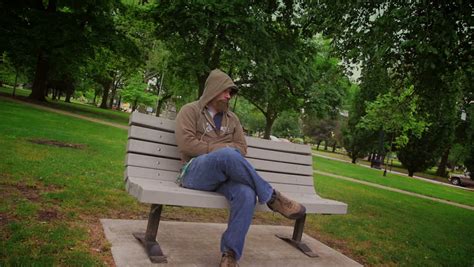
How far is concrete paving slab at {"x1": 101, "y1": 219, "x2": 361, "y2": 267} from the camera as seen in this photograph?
4.01 metres

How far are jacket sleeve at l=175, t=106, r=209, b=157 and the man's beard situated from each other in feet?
1.01

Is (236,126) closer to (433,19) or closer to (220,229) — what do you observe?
(220,229)

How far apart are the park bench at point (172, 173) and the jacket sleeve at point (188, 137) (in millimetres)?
330

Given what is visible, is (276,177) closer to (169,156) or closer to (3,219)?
(169,156)

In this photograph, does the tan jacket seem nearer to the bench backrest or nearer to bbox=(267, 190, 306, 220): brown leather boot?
the bench backrest

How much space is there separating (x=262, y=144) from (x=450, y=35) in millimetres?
3554

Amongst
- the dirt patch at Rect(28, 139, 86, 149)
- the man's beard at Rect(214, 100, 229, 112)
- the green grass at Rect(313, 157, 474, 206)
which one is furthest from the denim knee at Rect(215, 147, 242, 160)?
the green grass at Rect(313, 157, 474, 206)

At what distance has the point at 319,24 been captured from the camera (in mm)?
9781

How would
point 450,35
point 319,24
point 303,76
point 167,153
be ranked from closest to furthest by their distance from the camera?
point 167,153, point 450,35, point 319,24, point 303,76

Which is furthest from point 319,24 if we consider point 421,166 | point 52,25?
point 421,166

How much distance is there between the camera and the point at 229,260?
3.77 m

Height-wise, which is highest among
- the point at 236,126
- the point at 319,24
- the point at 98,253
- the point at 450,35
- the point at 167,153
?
the point at 319,24

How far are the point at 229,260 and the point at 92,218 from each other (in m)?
1.96

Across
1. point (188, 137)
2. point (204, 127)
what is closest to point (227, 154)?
point (188, 137)
